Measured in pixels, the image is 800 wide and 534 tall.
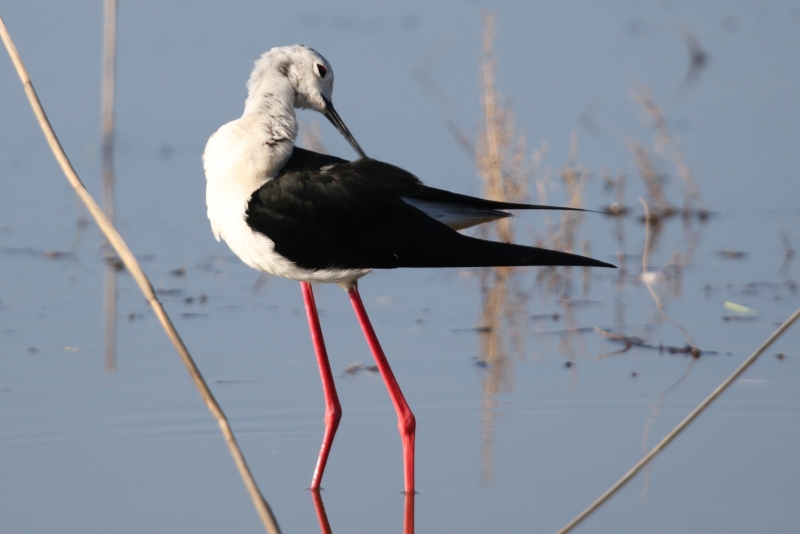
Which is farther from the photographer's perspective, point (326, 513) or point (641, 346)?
point (641, 346)

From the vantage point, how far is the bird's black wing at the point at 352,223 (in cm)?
324

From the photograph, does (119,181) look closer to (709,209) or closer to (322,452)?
(709,209)

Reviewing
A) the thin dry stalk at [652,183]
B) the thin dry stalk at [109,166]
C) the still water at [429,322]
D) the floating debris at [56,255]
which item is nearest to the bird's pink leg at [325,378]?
the still water at [429,322]

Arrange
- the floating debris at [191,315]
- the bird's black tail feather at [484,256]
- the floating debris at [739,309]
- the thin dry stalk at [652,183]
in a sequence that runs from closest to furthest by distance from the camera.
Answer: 1. the bird's black tail feather at [484,256]
2. the floating debris at [739,309]
3. the floating debris at [191,315]
4. the thin dry stalk at [652,183]

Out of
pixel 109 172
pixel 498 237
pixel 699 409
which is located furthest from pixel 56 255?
pixel 699 409

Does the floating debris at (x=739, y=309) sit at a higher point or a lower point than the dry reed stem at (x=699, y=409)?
lower

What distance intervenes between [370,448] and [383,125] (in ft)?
12.0

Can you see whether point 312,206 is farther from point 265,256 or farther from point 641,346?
point 641,346

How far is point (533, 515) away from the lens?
327cm

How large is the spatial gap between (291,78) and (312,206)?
404 millimetres

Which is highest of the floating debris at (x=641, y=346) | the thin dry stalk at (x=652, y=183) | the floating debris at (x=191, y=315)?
the thin dry stalk at (x=652, y=183)

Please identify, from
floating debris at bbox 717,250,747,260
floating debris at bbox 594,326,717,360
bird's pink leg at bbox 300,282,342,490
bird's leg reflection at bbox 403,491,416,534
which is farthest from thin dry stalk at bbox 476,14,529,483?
floating debris at bbox 717,250,747,260

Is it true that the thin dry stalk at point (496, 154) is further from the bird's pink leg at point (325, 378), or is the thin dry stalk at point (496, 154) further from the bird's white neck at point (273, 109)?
the bird's white neck at point (273, 109)

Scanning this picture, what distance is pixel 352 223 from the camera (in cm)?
332
